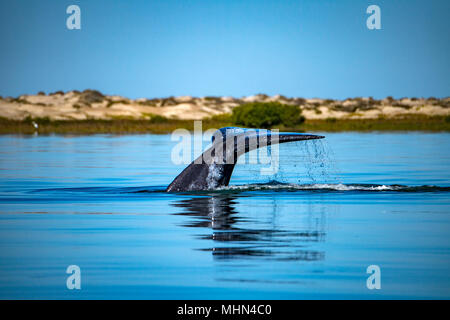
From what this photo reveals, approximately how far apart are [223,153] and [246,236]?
4360mm

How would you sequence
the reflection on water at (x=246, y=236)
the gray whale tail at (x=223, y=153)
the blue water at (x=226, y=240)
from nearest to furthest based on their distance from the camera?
1. the blue water at (x=226, y=240)
2. the reflection on water at (x=246, y=236)
3. the gray whale tail at (x=223, y=153)

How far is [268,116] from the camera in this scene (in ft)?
354

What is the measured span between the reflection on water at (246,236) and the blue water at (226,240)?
0.7 inches

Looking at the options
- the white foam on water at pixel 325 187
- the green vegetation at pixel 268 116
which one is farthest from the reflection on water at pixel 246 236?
the green vegetation at pixel 268 116

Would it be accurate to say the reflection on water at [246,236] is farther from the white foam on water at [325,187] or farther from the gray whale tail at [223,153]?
the white foam on water at [325,187]

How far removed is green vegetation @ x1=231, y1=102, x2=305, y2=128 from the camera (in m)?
107

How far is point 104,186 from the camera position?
67.2 feet

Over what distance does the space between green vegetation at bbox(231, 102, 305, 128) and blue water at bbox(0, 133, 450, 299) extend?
8525 cm

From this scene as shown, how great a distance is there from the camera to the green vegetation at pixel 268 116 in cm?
10656

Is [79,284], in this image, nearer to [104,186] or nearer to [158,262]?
[158,262]

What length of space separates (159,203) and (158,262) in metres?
6.42

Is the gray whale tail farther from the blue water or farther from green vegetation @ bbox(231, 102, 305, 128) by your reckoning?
green vegetation @ bbox(231, 102, 305, 128)

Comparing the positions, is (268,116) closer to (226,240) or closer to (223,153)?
(223,153)

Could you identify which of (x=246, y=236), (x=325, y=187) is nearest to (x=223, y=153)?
(x=325, y=187)
